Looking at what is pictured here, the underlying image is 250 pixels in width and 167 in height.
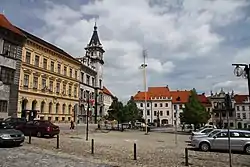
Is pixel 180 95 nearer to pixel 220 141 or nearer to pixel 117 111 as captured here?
pixel 117 111

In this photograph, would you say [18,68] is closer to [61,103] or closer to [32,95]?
[32,95]

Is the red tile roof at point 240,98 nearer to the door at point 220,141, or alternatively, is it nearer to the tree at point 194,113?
the tree at point 194,113

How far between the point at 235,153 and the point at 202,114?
3194 cm

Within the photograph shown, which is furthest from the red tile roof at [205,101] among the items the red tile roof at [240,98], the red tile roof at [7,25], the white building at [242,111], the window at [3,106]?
the window at [3,106]

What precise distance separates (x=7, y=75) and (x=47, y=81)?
1437cm

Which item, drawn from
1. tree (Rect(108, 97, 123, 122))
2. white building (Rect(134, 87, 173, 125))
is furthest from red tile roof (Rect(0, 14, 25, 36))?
white building (Rect(134, 87, 173, 125))

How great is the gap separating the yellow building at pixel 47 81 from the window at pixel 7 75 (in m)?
3.78

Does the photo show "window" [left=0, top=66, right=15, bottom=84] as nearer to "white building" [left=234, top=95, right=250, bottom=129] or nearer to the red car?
the red car

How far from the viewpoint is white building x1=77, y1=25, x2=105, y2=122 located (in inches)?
3059

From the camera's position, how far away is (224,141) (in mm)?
19812

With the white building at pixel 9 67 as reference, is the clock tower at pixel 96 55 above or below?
above

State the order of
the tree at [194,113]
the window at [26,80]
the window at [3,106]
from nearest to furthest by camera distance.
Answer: the window at [3,106], the tree at [194,113], the window at [26,80]

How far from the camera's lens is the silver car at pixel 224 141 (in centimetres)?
1966

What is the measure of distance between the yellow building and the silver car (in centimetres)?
3681
